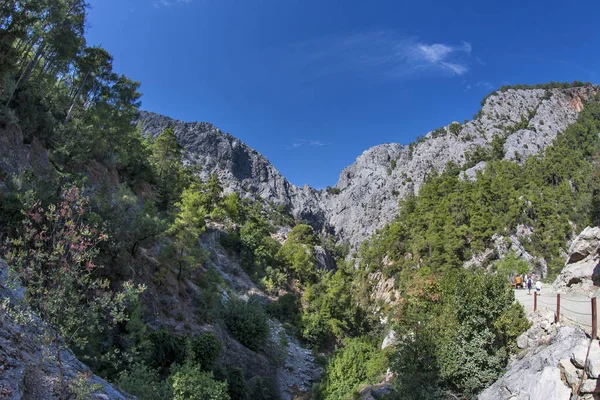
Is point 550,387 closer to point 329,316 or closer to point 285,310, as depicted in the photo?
point 329,316

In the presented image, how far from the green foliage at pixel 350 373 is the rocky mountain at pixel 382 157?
2066 inches

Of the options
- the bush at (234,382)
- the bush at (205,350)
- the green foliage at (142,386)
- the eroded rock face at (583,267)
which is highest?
the eroded rock face at (583,267)

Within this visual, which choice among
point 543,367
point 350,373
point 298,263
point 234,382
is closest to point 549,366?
point 543,367

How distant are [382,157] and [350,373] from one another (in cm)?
12047

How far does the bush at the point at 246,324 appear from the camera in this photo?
24812 millimetres

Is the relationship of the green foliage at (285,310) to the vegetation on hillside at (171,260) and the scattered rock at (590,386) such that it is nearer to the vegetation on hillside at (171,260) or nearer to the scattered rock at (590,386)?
the vegetation on hillside at (171,260)

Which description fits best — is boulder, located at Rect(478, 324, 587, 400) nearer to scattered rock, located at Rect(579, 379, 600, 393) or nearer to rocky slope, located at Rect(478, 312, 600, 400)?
rocky slope, located at Rect(478, 312, 600, 400)

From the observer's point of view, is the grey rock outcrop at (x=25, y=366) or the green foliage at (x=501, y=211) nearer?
the grey rock outcrop at (x=25, y=366)

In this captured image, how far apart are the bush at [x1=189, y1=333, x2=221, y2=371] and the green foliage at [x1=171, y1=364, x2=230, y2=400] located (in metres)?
4.54

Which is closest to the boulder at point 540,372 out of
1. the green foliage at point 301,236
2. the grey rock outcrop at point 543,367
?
the grey rock outcrop at point 543,367

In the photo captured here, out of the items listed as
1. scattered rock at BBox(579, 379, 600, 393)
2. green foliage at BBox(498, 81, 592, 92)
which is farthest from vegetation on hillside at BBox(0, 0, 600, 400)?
green foliage at BBox(498, 81, 592, 92)

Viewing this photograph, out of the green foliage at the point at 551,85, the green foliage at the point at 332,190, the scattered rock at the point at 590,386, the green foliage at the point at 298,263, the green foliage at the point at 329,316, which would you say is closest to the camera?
the scattered rock at the point at 590,386

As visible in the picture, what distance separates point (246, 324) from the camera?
25031 millimetres

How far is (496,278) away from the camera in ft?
53.8
